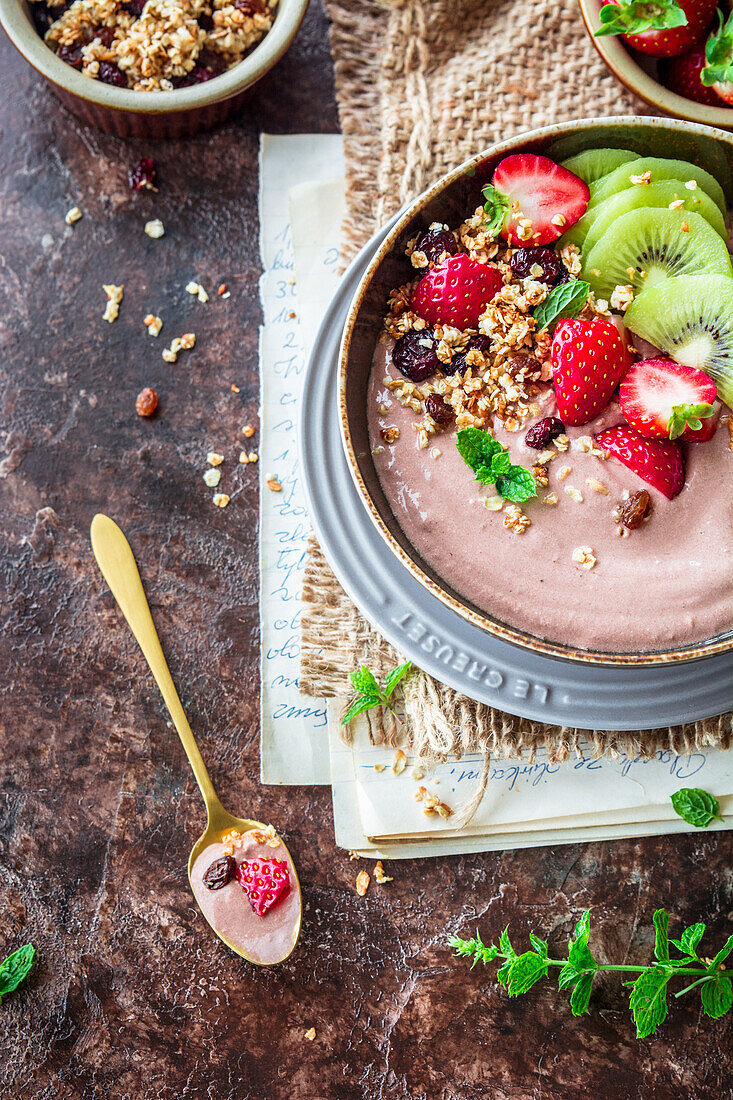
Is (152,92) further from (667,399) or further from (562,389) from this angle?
(667,399)

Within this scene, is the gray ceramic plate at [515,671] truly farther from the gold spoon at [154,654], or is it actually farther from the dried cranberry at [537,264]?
the dried cranberry at [537,264]

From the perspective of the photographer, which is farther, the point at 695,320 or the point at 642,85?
the point at 642,85

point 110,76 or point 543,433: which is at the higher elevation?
point 110,76

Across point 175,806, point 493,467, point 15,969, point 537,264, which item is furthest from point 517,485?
point 15,969

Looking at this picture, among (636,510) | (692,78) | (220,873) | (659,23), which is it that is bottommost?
(220,873)

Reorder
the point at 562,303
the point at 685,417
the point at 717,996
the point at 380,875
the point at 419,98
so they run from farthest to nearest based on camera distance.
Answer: the point at 419,98 → the point at 380,875 → the point at 717,996 → the point at 562,303 → the point at 685,417

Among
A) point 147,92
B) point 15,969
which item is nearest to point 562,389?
point 147,92

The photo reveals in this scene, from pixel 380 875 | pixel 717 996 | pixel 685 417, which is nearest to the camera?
pixel 685 417
